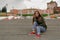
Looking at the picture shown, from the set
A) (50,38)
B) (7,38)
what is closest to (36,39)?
(50,38)

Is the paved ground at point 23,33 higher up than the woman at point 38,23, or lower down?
lower down

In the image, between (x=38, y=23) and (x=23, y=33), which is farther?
(x=23, y=33)

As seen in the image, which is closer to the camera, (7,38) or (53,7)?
(7,38)

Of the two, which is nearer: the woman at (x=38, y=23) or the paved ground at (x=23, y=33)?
the paved ground at (x=23, y=33)

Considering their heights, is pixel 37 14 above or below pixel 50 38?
above

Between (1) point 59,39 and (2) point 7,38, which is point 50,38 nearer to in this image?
(1) point 59,39

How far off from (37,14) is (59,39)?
1737 millimetres

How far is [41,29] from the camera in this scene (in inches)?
343

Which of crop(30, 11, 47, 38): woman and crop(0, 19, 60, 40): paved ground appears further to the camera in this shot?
crop(30, 11, 47, 38): woman

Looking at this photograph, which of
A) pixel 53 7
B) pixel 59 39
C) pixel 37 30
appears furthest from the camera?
pixel 53 7

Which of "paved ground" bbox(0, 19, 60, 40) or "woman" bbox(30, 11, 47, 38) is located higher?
"woman" bbox(30, 11, 47, 38)

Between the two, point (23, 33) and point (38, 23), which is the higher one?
point (38, 23)

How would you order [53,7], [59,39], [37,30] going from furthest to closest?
[53,7] < [37,30] < [59,39]

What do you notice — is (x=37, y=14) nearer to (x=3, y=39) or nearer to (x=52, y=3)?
(x=3, y=39)
